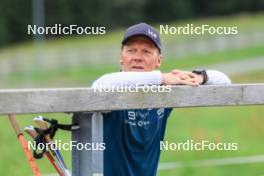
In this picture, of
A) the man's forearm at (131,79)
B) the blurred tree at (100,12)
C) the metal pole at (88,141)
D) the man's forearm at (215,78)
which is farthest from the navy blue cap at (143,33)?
the blurred tree at (100,12)

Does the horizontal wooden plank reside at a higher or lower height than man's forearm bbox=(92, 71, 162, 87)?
lower

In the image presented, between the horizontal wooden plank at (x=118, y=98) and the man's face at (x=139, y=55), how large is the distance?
0.60m

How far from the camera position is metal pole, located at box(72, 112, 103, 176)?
3.30 metres

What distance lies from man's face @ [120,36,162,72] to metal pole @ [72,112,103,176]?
683mm

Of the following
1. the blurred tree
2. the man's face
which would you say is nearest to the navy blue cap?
the man's face

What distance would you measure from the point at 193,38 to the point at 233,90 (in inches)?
1864

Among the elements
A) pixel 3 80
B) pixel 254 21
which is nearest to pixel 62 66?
pixel 3 80

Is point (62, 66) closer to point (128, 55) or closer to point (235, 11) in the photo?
point (235, 11)

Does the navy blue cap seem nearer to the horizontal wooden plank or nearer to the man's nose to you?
the man's nose

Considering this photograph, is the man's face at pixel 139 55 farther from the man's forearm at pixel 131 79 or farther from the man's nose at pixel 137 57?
the man's forearm at pixel 131 79

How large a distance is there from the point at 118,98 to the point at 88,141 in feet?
0.77

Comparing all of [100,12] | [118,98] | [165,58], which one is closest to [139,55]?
[118,98]

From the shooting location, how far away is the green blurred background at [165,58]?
943 centimetres

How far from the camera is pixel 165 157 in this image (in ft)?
31.3
